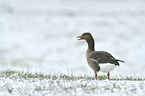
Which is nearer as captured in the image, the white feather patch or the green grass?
the white feather patch

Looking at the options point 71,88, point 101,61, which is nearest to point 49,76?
point 101,61

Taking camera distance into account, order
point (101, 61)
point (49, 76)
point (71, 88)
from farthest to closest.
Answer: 1. point (49, 76)
2. point (101, 61)
3. point (71, 88)

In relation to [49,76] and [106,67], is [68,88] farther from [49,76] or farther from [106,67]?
[49,76]

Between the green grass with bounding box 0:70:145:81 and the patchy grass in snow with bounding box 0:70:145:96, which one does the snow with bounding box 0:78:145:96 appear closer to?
the patchy grass in snow with bounding box 0:70:145:96

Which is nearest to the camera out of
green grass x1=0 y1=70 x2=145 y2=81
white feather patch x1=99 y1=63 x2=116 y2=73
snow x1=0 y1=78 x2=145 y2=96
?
snow x1=0 y1=78 x2=145 y2=96

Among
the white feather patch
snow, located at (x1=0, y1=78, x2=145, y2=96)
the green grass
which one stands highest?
the white feather patch

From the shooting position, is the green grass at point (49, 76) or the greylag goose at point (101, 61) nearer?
the greylag goose at point (101, 61)

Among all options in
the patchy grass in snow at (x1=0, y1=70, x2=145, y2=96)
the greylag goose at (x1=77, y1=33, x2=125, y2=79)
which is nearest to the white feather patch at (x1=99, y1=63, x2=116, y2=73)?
the greylag goose at (x1=77, y1=33, x2=125, y2=79)

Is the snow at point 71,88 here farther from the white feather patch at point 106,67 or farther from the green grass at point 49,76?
the green grass at point 49,76

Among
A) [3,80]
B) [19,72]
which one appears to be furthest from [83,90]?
[19,72]

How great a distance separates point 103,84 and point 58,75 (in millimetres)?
2933

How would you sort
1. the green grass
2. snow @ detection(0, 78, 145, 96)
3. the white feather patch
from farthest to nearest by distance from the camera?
the green grass
the white feather patch
snow @ detection(0, 78, 145, 96)

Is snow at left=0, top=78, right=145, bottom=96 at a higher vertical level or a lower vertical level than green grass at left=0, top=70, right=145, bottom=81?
lower

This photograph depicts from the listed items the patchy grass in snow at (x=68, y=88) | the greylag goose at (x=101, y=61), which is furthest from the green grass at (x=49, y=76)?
the patchy grass in snow at (x=68, y=88)
